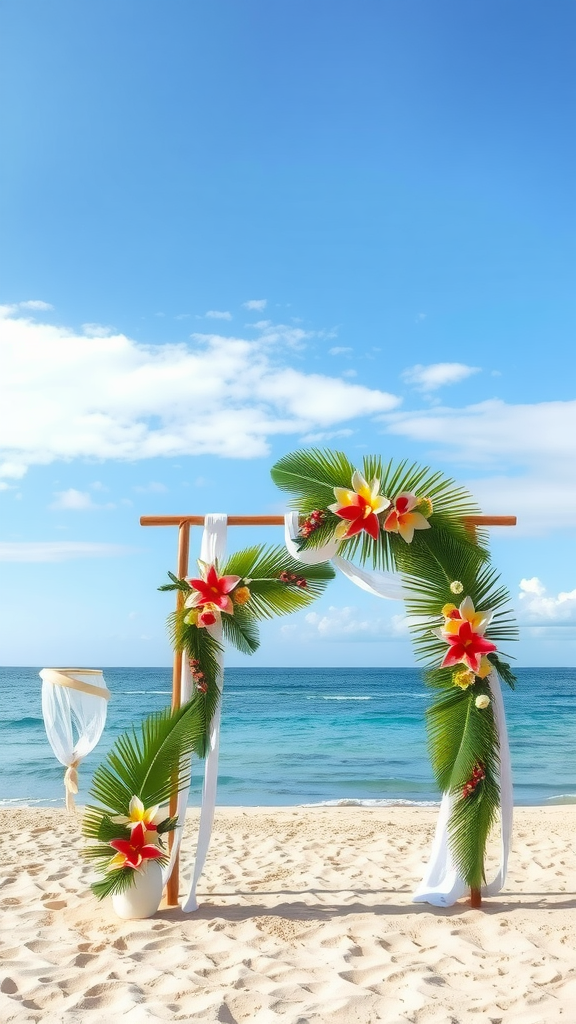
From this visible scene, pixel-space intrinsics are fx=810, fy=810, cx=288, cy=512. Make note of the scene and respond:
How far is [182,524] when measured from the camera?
15.9 ft

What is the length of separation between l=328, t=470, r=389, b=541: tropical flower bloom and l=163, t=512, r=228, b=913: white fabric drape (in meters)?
0.70

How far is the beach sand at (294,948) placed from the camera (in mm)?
3064

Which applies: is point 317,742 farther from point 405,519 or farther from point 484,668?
point 405,519

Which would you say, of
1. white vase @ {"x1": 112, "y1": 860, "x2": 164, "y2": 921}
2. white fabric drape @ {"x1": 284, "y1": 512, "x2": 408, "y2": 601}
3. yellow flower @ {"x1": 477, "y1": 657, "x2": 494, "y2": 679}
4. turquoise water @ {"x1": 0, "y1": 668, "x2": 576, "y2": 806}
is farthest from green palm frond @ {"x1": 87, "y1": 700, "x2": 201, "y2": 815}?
turquoise water @ {"x1": 0, "y1": 668, "x2": 576, "y2": 806}

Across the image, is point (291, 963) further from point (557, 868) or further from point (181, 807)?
point (557, 868)

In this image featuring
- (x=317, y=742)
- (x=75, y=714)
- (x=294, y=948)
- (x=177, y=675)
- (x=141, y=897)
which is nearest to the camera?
(x=294, y=948)

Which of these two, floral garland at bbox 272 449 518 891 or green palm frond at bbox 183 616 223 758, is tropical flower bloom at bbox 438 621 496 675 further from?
green palm frond at bbox 183 616 223 758

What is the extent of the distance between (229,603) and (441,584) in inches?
48.0

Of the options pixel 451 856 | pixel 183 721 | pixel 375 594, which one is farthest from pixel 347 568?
pixel 451 856

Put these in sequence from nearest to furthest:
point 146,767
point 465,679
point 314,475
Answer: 1. point 146,767
2. point 465,679
3. point 314,475

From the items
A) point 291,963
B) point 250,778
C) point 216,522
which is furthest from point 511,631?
point 250,778

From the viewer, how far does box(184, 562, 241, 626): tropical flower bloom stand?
4582 mm

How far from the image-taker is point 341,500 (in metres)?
4.59

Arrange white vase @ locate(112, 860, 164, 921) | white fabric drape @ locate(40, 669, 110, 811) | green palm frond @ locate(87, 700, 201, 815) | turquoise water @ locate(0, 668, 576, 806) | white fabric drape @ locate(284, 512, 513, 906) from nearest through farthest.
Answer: white vase @ locate(112, 860, 164, 921) < green palm frond @ locate(87, 700, 201, 815) < white fabric drape @ locate(284, 512, 513, 906) < white fabric drape @ locate(40, 669, 110, 811) < turquoise water @ locate(0, 668, 576, 806)
